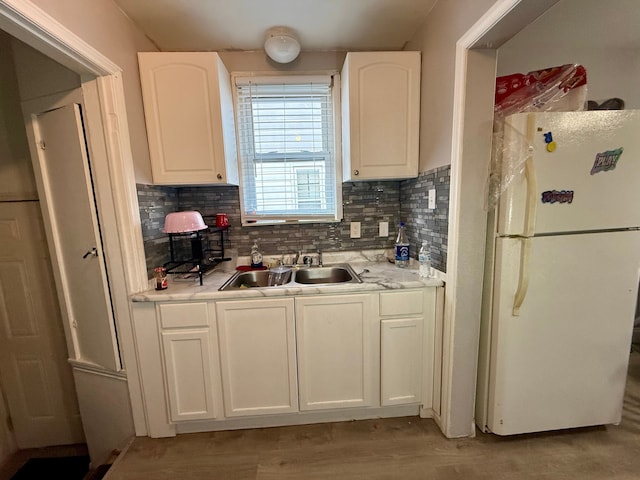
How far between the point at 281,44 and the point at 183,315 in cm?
177

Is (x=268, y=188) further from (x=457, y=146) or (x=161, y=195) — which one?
(x=457, y=146)

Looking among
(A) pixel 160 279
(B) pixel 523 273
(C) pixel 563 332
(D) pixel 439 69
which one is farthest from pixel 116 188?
(C) pixel 563 332

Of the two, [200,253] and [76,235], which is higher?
[76,235]

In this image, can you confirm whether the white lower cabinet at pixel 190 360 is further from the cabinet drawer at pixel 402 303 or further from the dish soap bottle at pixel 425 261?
the dish soap bottle at pixel 425 261

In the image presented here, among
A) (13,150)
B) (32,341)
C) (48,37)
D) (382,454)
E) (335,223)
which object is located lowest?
(382,454)

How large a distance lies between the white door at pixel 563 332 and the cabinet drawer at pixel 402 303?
1.25 feet

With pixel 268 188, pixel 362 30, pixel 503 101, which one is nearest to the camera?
pixel 503 101

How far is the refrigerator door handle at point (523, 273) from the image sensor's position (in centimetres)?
129

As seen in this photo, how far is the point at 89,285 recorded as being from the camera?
57.6 inches

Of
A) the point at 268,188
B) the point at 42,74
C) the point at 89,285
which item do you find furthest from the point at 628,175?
the point at 42,74

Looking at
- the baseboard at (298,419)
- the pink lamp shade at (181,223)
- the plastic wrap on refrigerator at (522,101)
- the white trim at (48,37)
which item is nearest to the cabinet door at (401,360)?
the baseboard at (298,419)

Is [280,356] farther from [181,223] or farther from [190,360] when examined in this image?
[181,223]

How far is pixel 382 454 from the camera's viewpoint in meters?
1.42

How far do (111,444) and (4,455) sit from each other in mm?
779
